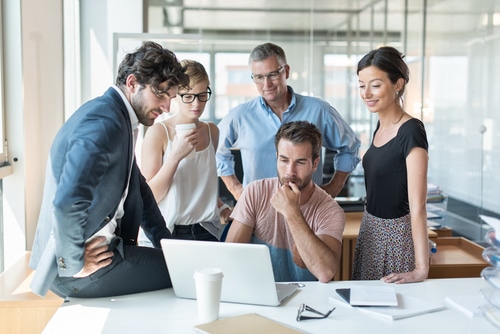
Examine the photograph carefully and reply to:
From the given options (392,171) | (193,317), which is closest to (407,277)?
(392,171)

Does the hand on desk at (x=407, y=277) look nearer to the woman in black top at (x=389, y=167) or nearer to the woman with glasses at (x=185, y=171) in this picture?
the woman in black top at (x=389, y=167)

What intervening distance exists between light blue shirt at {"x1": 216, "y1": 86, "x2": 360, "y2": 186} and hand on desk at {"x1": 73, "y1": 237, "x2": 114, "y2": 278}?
134cm

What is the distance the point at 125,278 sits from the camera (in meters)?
1.86

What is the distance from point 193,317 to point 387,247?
96 cm

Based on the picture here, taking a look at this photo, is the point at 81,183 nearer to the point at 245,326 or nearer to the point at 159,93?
the point at 159,93

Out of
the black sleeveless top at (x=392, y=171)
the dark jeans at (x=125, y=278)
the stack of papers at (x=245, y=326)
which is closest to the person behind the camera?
the stack of papers at (x=245, y=326)

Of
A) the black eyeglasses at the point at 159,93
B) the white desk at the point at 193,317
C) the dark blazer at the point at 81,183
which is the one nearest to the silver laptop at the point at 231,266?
the white desk at the point at 193,317

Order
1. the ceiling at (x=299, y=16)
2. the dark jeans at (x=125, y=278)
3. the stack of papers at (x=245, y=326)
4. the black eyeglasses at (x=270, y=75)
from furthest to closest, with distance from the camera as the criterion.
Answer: the ceiling at (x=299, y=16) → the black eyeglasses at (x=270, y=75) → the dark jeans at (x=125, y=278) → the stack of papers at (x=245, y=326)

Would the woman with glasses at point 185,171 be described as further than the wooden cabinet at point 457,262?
No

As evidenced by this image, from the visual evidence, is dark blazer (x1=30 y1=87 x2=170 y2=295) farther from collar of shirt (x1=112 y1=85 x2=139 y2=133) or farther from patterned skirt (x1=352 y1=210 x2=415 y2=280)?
patterned skirt (x1=352 y1=210 x2=415 y2=280)

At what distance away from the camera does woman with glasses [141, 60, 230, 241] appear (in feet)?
8.21

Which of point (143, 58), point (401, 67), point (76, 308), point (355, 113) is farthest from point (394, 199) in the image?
point (355, 113)

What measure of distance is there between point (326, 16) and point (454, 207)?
2.43 m

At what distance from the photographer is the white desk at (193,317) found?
159cm
